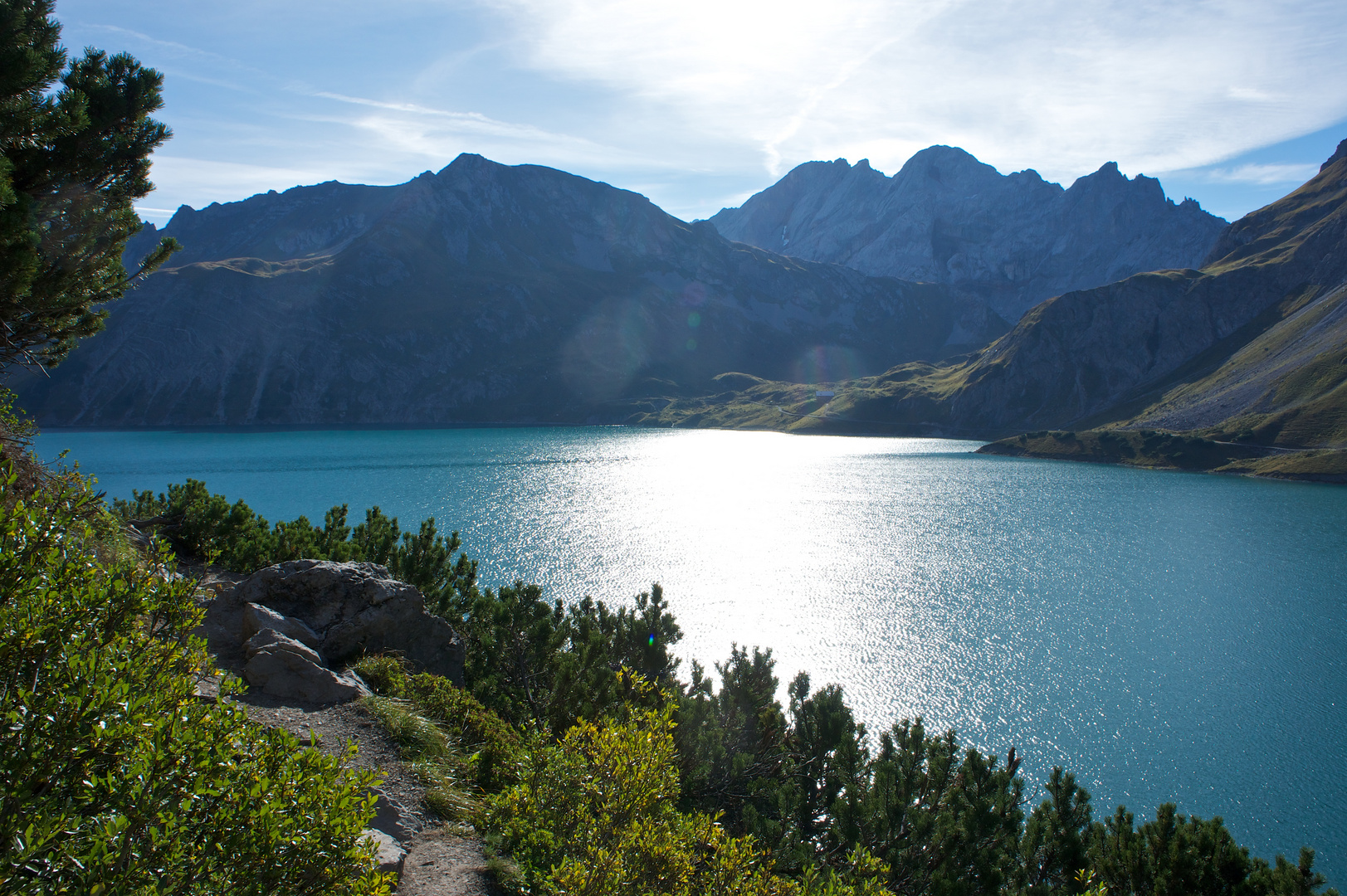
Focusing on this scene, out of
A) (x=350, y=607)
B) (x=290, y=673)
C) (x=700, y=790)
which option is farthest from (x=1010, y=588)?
(x=290, y=673)

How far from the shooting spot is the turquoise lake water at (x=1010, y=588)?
3361 centimetres

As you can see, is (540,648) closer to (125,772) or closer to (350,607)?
(350,607)

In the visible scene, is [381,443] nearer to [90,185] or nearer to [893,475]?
[893,475]

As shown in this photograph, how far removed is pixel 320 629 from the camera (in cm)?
1845

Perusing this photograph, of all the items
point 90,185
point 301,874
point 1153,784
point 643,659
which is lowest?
point 1153,784

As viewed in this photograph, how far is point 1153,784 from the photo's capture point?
30.8 m

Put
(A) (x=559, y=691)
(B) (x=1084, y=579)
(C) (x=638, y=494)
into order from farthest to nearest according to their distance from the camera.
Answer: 1. (C) (x=638, y=494)
2. (B) (x=1084, y=579)
3. (A) (x=559, y=691)

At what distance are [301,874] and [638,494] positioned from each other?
10363cm

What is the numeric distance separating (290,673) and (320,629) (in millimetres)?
3532

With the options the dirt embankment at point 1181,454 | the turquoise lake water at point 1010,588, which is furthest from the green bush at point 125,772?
the dirt embankment at point 1181,454

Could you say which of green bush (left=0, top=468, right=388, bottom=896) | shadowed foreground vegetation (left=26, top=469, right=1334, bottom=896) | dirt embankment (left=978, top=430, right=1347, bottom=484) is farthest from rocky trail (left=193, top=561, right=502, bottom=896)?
dirt embankment (left=978, top=430, right=1347, bottom=484)

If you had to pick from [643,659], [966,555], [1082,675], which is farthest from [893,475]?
[643,659]

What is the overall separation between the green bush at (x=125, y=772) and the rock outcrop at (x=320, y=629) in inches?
383

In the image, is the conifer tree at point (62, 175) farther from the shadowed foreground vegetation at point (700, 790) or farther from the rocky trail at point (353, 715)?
the shadowed foreground vegetation at point (700, 790)
